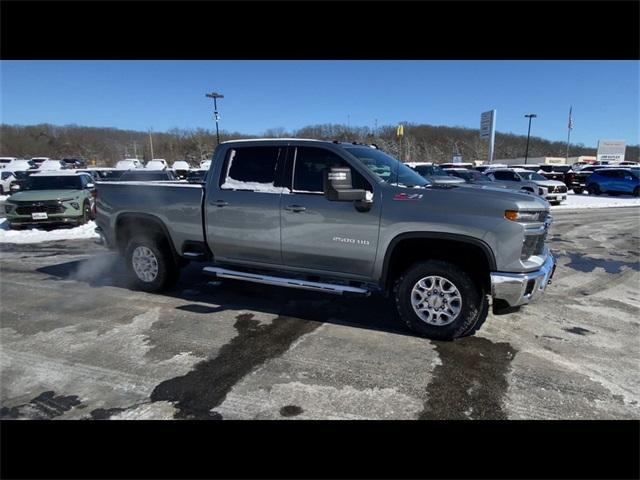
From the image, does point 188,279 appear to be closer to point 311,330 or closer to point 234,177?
point 234,177

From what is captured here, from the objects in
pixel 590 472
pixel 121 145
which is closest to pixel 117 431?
pixel 590 472

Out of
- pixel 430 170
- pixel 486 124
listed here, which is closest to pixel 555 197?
pixel 430 170

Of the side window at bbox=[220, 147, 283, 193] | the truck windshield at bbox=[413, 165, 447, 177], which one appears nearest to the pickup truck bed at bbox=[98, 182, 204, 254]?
the side window at bbox=[220, 147, 283, 193]

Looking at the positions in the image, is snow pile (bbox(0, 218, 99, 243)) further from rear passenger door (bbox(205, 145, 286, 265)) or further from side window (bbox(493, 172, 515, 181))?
side window (bbox(493, 172, 515, 181))

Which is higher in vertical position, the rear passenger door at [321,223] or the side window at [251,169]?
the side window at [251,169]

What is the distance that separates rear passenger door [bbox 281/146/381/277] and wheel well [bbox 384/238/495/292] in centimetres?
26

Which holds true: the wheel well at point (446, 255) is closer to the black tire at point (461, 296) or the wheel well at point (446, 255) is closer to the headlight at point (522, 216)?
the black tire at point (461, 296)

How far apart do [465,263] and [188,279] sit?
14.1 ft

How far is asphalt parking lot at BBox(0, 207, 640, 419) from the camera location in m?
2.87

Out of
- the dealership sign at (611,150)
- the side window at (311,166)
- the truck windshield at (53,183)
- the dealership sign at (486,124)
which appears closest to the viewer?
the side window at (311,166)

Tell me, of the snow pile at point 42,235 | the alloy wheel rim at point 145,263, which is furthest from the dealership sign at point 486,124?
the alloy wheel rim at point 145,263

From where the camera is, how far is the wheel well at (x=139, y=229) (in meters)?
5.34

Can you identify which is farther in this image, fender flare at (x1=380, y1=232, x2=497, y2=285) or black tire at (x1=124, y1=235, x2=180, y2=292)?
black tire at (x1=124, y1=235, x2=180, y2=292)

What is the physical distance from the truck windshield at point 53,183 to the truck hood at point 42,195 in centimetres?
49
